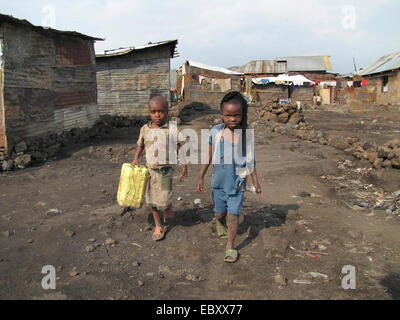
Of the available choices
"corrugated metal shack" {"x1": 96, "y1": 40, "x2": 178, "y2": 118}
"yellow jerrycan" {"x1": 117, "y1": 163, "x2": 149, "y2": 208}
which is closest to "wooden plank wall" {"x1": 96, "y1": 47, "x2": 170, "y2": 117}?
A: "corrugated metal shack" {"x1": 96, "y1": 40, "x2": 178, "y2": 118}

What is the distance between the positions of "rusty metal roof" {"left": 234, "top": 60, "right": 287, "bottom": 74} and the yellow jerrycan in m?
33.0

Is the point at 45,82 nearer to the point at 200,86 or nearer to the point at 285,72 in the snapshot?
the point at 200,86

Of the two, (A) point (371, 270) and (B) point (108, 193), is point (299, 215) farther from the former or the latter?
(B) point (108, 193)

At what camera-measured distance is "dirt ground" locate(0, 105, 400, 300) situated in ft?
8.07

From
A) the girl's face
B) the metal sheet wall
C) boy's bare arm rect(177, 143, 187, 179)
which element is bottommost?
boy's bare arm rect(177, 143, 187, 179)

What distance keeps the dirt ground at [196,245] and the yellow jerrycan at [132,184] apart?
47cm

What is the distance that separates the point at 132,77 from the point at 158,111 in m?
11.7

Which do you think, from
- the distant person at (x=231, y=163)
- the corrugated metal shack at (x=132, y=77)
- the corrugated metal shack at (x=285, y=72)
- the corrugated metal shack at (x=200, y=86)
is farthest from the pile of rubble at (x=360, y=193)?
the corrugated metal shack at (x=285, y=72)

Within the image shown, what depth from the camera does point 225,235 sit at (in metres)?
3.35

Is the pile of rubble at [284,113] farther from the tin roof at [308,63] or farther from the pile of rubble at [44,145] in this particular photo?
the tin roof at [308,63]

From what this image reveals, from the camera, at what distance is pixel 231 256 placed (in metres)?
2.85

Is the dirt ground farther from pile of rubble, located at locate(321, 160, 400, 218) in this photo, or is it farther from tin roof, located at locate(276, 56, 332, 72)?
tin roof, located at locate(276, 56, 332, 72)
